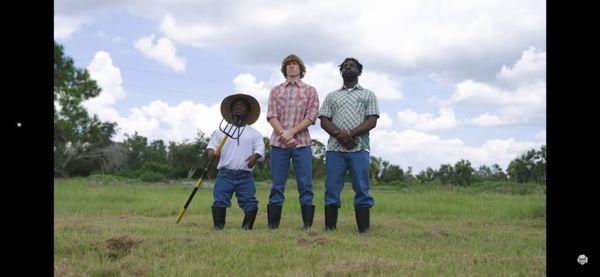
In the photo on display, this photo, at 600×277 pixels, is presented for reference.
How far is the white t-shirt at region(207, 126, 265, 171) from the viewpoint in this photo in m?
6.49

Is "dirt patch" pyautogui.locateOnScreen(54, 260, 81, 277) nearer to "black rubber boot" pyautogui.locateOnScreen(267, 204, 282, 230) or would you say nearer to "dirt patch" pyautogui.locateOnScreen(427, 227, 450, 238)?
"black rubber boot" pyautogui.locateOnScreen(267, 204, 282, 230)

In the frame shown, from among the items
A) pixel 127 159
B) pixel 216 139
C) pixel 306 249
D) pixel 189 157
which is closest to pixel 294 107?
pixel 216 139

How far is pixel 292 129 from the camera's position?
20.2 feet

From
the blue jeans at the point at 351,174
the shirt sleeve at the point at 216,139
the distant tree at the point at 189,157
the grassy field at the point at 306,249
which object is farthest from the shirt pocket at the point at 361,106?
the distant tree at the point at 189,157

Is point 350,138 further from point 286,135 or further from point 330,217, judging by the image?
point 330,217

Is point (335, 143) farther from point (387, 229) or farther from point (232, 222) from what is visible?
point (232, 222)

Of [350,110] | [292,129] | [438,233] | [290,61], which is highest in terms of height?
[290,61]

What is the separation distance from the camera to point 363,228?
245 inches

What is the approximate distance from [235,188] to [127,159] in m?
24.8

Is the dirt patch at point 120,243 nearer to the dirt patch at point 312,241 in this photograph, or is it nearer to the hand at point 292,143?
the dirt patch at point 312,241
